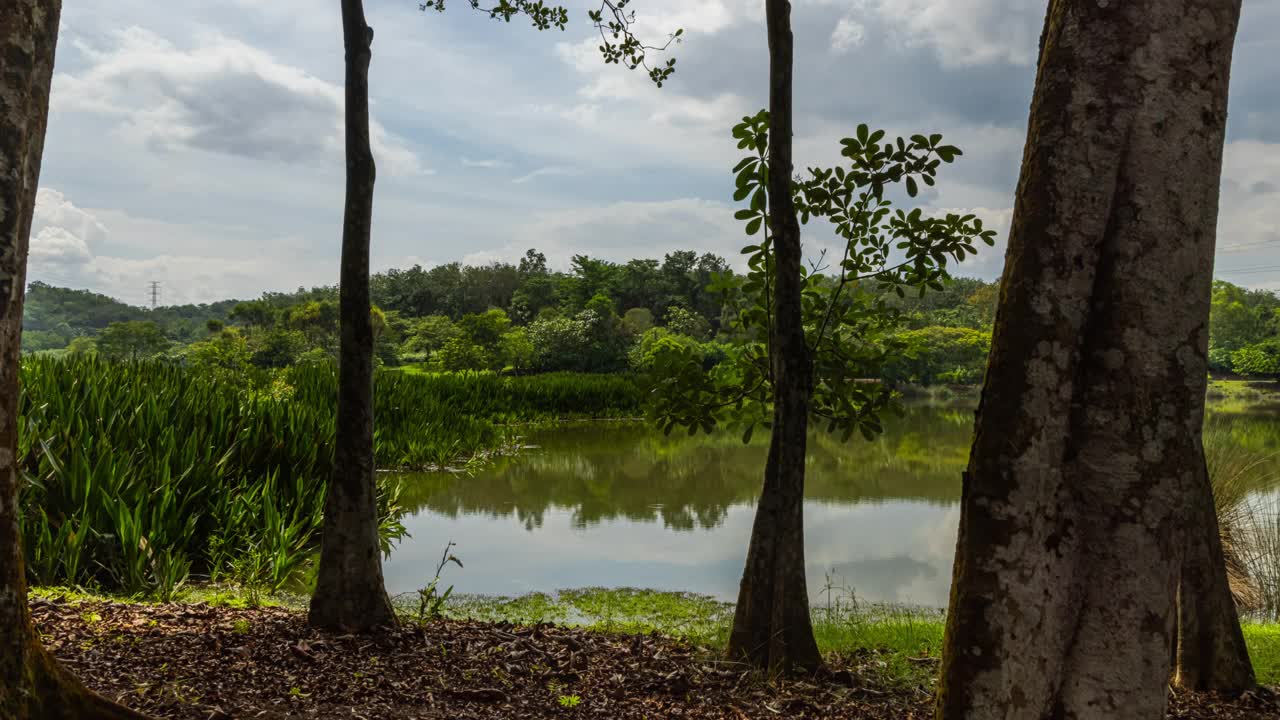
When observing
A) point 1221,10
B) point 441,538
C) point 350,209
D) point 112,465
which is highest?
point 1221,10

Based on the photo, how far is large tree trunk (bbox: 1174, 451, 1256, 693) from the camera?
10.8ft

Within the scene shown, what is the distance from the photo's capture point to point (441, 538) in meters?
7.14

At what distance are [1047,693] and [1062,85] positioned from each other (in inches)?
49.7

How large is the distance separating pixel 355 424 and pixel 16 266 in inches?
69.5

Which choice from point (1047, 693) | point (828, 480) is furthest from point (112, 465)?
point (828, 480)

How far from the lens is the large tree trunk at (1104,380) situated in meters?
1.62

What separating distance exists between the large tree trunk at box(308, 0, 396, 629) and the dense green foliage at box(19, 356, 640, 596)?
5.03 feet

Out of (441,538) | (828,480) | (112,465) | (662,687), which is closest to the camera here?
(662,687)

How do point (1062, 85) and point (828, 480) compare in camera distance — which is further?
point (828, 480)

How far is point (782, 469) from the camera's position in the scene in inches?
130

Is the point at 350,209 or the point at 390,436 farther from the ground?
the point at 350,209

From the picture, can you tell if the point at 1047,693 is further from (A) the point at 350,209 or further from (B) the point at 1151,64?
(A) the point at 350,209

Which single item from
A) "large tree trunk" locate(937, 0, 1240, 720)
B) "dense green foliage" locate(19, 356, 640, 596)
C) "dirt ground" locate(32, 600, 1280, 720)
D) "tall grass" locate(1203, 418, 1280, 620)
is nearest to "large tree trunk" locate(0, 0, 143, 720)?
"dirt ground" locate(32, 600, 1280, 720)

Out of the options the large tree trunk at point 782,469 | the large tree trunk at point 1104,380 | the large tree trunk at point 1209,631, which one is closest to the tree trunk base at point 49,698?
the large tree trunk at point 1104,380
